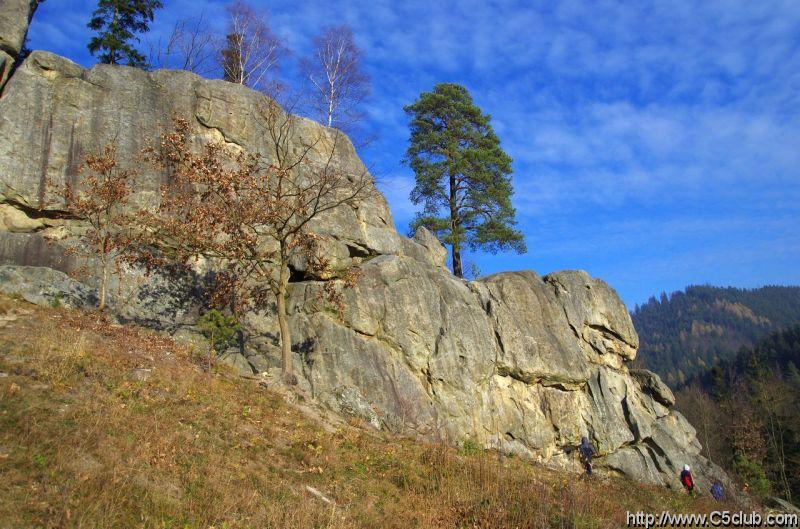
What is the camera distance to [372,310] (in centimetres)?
2172

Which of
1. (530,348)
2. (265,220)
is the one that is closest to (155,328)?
(265,220)

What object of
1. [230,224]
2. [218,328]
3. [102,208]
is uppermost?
[102,208]

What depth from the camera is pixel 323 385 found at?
19.1m

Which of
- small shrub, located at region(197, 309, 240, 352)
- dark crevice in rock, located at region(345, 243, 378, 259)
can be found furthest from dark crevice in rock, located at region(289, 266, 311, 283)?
Result: small shrub, located at region(197, 309, 240, 352)

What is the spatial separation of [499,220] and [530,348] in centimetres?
1083

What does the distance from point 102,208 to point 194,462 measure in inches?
542

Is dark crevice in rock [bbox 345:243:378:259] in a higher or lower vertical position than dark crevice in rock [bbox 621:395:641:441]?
higher

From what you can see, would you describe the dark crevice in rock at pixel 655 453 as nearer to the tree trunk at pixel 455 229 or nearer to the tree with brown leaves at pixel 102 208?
the tree trunk at pixel 455 229

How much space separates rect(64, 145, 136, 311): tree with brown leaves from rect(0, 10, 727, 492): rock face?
0.72 m

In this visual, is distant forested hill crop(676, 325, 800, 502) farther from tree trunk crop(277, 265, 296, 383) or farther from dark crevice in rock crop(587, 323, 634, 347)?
tree trunk crop(277, 265, 296, 383)

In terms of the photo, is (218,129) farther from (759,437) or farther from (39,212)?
(759,437)

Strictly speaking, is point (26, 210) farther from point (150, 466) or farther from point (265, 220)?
point (150, 466)

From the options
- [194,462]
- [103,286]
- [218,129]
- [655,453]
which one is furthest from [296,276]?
[655,453]

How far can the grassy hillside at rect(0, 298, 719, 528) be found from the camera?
7906 millimetres
